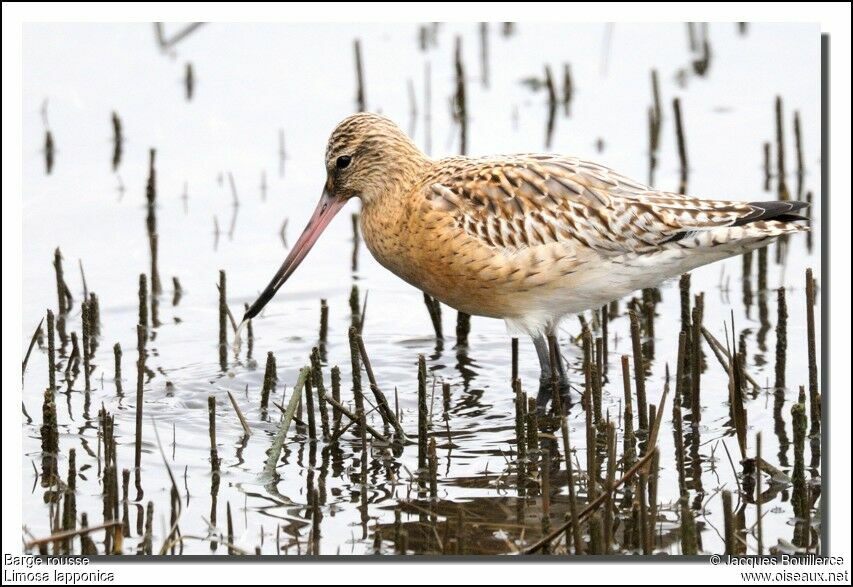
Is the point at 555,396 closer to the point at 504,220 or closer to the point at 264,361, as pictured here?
the point at 504,220

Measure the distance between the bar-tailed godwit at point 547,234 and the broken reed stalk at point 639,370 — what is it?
0.66m

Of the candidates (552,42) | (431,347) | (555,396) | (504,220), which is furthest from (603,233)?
(552,42)

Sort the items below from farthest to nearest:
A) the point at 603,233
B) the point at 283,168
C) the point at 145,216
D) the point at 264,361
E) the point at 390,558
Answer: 1. the point at 283,168
2. the point at 145,216
3. the point at 264,361
4. the point at 603,233
5. the point at 390,558

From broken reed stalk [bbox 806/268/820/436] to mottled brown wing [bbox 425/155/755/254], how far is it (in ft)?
2.64

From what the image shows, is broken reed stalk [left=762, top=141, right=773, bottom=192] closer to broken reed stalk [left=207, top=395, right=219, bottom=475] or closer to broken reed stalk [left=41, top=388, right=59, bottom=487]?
broken reed stalk [left=207, top=395, right=219, bottom=475]

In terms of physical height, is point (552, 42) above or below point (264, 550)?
above

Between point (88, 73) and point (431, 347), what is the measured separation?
226 inches

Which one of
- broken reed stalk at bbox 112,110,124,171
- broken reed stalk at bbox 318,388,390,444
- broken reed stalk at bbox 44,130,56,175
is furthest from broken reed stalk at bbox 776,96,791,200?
broken reed stalk at bbox 44,130,56,175

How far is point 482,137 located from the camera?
13602 millimetres

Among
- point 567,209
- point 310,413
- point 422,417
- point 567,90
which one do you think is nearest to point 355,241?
point 567,90

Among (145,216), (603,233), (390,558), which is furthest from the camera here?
(145,216)

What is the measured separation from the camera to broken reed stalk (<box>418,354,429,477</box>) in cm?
806

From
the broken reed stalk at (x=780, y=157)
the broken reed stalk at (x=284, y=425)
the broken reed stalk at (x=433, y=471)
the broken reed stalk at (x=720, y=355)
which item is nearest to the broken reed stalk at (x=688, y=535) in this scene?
the broken reed stalk at (x=433, y=471)

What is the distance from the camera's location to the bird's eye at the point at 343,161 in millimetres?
9555
